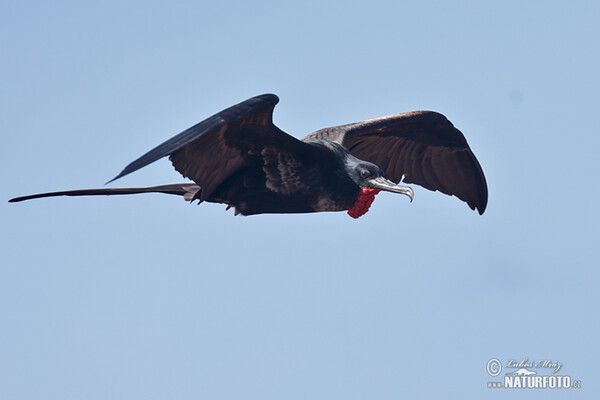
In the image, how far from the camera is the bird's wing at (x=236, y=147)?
865cm

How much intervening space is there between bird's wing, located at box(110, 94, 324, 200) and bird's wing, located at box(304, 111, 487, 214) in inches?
82.1

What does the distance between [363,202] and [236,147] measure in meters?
1.37

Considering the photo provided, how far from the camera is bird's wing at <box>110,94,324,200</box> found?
8.65 meters

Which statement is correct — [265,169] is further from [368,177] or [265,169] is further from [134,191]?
[134,191]

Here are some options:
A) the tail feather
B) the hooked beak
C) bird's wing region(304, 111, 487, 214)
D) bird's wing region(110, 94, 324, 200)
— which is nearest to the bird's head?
the hooked beak

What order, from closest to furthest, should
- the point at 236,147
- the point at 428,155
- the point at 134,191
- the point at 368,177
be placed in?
the point at 236,147 < the point at 368,177 < the point at 134,191 < the point at 428,155

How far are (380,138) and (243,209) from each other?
7.95ft

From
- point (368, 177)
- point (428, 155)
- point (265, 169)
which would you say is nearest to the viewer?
point (265, 169)

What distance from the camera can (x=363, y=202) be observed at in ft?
31.6

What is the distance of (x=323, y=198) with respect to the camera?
9453mm

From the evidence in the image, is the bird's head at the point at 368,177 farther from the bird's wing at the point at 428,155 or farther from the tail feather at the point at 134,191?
the bird's wing at the point at 428,155

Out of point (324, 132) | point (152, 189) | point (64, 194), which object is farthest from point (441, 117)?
point (64, 194)

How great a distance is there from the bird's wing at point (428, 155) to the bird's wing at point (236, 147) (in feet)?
6.84

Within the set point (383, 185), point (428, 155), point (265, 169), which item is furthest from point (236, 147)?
point (428, 155)
